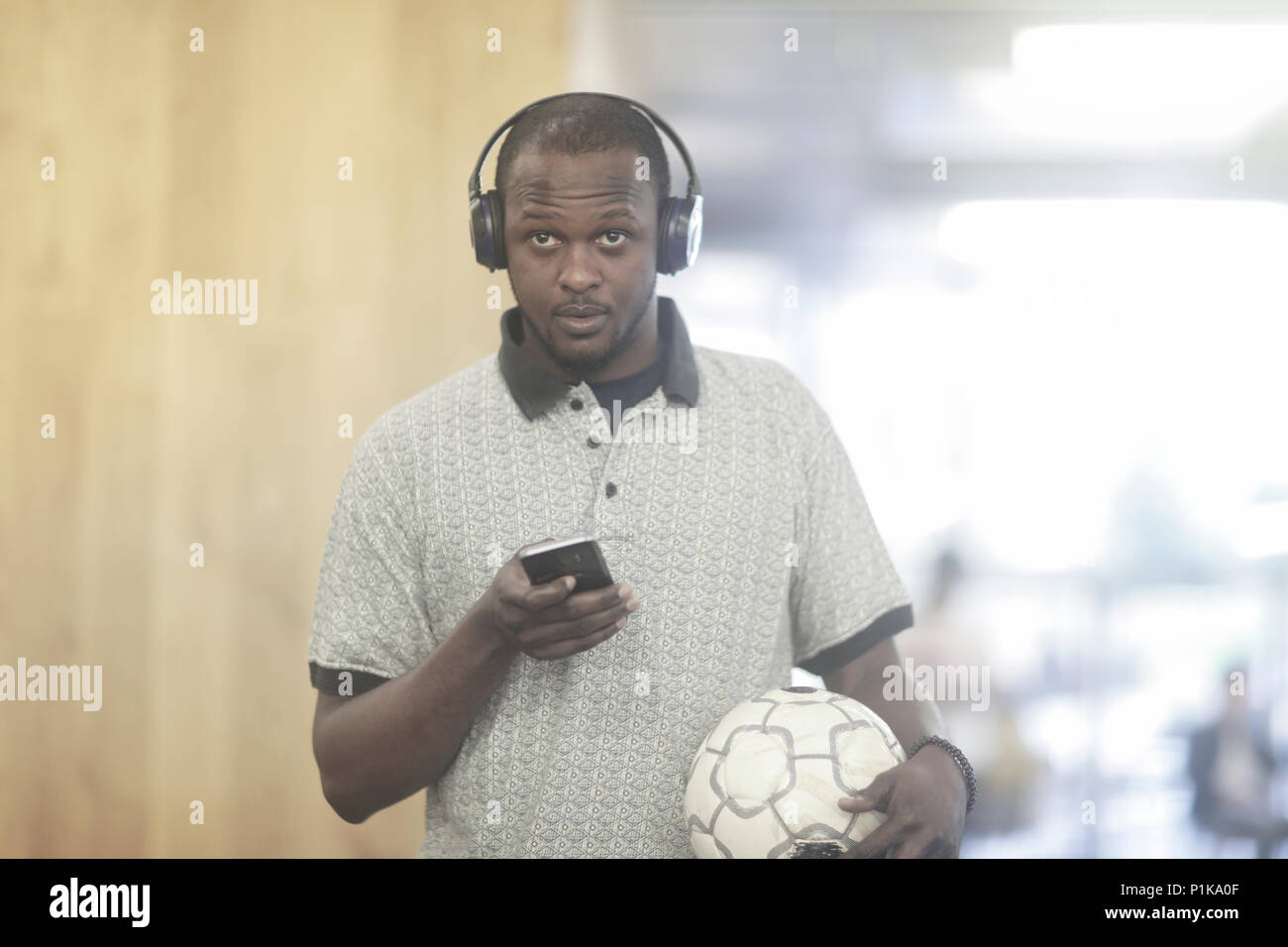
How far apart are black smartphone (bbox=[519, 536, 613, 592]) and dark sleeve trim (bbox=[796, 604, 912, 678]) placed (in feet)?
1.37

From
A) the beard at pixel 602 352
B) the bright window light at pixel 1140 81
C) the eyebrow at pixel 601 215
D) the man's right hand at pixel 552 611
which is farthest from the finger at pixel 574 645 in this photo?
the bright window light at pixel 1140 81

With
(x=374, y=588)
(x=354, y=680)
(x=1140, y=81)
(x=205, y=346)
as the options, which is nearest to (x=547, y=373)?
(x=374, y=588)

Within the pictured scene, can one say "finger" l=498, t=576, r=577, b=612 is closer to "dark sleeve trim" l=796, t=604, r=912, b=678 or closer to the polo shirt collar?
the polo shirt collar

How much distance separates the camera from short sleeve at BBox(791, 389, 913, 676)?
4.22ft

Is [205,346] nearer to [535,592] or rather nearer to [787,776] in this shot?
[535,592]

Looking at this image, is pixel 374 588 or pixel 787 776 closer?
pixel 787 776

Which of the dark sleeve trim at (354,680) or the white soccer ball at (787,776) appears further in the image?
the dark sleeve trim at (354,680)

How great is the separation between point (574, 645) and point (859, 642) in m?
0.42

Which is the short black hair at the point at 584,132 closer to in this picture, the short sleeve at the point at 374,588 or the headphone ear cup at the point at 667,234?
the headphone ear cup at the point at 667,234

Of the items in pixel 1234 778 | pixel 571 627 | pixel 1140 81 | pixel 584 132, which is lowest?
pixel 1234 778

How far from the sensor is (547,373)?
4.26 feet

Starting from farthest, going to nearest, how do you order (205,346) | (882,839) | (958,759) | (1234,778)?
(1234,778), (205,346), (958,759), (882,839)

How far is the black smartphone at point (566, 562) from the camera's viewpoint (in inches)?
38.8
